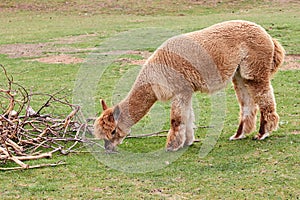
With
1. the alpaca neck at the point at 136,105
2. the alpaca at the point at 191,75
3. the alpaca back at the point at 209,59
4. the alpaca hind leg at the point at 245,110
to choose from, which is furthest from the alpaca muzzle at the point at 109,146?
the alpaca hind leg at the point at 245,110

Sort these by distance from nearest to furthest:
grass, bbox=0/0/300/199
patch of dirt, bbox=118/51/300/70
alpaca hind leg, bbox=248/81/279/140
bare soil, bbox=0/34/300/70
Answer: grass, bbox=0/0/300/199 → alpaca hind leg, bbox=248/81/279/140 → patch of dirt, bbox=118/51/300/70 → bare soil, bbox=0/34/300/70

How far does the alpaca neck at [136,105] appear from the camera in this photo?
24.9 feet

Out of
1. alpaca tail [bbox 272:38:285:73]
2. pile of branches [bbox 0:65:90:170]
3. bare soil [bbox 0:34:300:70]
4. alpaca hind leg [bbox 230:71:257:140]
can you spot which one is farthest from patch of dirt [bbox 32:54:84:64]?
alpaca tail [bbox 272:38:285:73]

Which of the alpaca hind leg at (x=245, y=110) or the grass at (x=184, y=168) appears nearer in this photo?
the grass at (x=184, y=168)

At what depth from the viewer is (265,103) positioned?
788 centimetres

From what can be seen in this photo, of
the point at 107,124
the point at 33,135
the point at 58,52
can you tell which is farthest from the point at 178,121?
the point at 58,52

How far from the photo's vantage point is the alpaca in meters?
7.59

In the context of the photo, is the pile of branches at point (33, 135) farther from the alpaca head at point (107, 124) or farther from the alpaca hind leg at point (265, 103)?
the alpaca hind leg at point (265, 103)

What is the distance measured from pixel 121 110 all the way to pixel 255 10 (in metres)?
19.7

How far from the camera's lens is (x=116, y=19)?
25578 mm

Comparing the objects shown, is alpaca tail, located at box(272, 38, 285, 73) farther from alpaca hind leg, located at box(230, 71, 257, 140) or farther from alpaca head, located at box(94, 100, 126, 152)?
alpaca head, located at box(94, 100, 126, 152)

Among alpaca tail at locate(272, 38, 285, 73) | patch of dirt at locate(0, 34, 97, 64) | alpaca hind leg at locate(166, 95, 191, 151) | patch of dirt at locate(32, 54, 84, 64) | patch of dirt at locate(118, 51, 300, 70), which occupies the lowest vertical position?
patch of dirt at locate(0, 34, 97, 64)

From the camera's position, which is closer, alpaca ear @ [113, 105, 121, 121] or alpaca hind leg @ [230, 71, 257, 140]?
alpaca ear @ [113, 105, 121, 121]

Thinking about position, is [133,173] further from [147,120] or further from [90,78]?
[90,78]
